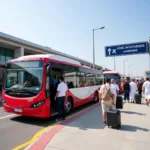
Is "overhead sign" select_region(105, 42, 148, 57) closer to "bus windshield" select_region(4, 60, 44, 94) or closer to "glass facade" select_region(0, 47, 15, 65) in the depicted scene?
"bus windshield" select_region(4, 60, 44, 94)

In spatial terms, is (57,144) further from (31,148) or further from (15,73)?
(15,73)

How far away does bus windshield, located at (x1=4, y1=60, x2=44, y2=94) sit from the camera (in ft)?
22.6

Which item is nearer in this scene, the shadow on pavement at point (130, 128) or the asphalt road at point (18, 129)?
the asphalt road at point (18, 129)

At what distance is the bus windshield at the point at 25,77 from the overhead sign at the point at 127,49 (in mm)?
14170

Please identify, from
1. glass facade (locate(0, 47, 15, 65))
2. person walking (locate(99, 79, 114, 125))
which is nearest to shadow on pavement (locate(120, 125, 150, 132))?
person walking (locate(99, 79, 114, 125))

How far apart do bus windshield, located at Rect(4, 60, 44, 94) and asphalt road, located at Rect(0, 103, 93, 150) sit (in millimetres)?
1333

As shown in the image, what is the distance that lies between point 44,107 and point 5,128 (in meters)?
1.59

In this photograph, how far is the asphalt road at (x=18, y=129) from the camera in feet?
16.0

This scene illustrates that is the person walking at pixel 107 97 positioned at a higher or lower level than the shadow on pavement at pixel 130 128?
higher

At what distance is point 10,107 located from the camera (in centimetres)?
705

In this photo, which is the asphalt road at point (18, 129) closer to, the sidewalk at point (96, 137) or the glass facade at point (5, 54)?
the sidewalk at point (96, 137)

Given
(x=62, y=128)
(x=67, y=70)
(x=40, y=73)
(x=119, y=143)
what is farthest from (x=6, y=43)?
(x=119, y=143)

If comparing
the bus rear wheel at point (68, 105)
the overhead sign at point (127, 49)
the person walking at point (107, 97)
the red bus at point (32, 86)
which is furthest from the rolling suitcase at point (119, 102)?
the overhead sign at point (127, 49)

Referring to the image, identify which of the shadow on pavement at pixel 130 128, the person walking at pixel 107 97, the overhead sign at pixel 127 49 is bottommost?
the shadow on pavement at pixel 130 128
